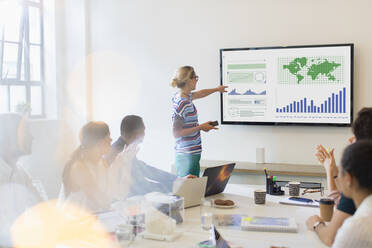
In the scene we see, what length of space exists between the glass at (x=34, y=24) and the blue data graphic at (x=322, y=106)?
291 cm

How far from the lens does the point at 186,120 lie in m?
3.99

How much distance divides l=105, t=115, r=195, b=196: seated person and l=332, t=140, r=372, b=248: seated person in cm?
142

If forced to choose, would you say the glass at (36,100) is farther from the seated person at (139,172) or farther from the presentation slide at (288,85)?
the seated person at (139,172)

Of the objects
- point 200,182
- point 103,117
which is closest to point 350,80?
point 200,182

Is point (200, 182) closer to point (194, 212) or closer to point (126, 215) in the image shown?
point (194, 212)

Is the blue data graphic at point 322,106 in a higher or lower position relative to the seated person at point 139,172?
higher

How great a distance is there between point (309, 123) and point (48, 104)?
3.01 m

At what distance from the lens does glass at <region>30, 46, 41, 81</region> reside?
5.34 metres

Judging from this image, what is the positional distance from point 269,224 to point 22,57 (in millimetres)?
3935

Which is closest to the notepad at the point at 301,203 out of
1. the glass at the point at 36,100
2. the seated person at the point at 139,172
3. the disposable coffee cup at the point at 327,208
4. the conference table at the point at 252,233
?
the conference table at the point at 252,233

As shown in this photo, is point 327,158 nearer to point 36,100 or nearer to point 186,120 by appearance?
point 186,120

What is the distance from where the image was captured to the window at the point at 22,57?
500 cm

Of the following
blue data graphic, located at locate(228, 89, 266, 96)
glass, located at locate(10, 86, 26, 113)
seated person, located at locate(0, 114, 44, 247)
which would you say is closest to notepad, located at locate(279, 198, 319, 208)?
seated person, located at locate(0, 114, 44, 247)

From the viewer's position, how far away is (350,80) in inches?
175
